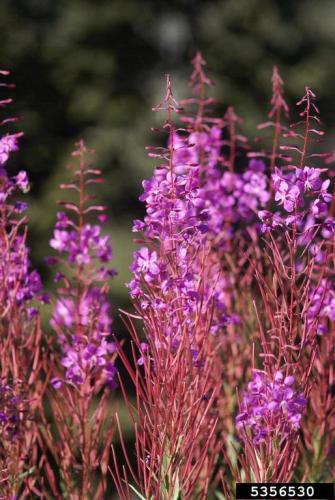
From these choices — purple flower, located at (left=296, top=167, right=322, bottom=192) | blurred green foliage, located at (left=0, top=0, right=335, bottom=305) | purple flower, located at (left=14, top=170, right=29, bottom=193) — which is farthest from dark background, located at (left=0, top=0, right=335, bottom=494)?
purple flower, located at (left=296, top=167, right=322, bottom=192)

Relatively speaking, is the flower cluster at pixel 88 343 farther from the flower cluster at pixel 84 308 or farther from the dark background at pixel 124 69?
the dark background at pixel 124 69

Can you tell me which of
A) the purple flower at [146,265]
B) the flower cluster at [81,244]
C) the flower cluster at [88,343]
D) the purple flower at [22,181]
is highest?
the purple flower at [22,181]

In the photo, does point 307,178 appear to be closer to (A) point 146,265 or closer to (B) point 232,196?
(A) point 146,265

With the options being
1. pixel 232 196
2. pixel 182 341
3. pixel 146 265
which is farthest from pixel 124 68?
pixel 182 341

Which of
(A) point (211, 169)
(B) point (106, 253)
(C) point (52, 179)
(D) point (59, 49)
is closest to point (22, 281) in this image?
(B) point (106, 253)

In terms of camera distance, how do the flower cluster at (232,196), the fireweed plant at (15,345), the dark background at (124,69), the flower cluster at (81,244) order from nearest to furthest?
the fireweed plant at (15,345) < the flower cluster at (81,244) < the flower cluster at (232,196) < the dark background at (124,69)

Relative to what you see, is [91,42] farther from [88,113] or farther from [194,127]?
[194,127]

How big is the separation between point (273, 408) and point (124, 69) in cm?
824

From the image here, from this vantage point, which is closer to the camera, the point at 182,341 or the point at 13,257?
the point at 182,341

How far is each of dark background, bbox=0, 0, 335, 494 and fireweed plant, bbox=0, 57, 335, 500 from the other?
591 centimetres

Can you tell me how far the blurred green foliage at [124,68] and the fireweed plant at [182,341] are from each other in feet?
19.5

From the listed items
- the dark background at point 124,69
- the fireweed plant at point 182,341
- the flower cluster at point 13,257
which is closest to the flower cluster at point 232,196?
the fireweed plant at point 182,341

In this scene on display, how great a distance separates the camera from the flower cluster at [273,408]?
2.20 m

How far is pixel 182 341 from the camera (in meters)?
2.17
